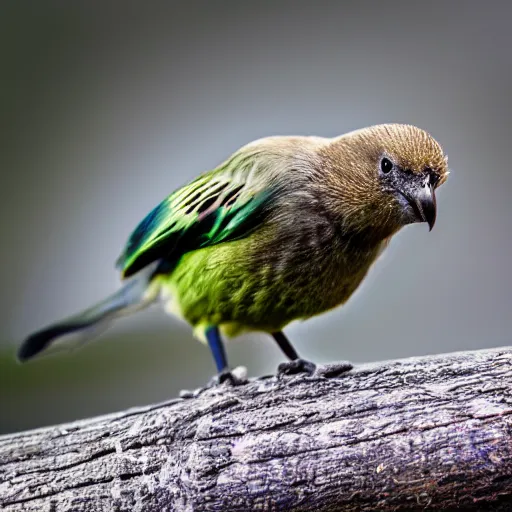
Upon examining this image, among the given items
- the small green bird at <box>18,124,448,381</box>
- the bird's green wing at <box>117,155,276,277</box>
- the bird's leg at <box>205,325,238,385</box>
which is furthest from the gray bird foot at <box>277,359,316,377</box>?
the bird's green wing at <box>117,155,276,277</box>

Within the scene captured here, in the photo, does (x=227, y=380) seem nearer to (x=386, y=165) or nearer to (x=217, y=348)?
(x=217, y=348)

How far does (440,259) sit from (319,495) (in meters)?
1.52

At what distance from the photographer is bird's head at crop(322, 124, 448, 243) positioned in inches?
56.7

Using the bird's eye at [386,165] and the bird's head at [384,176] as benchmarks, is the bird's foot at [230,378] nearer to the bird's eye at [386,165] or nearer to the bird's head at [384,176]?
the bird's head at [384,176]

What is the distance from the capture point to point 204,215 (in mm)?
1621

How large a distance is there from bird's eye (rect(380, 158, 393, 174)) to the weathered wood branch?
17.7 inches

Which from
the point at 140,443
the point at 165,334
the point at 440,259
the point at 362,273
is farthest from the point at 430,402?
the point at 165,334

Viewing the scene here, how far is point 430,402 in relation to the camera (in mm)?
1404

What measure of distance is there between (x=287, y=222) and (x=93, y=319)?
2.33 ft

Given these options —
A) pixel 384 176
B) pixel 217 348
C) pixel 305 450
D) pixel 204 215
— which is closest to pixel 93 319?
pixel 217 348

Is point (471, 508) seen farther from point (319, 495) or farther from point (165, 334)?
point (165, 334)

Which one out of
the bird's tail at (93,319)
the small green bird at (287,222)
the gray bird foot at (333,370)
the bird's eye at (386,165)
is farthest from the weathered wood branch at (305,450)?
the bird's eye at (386,165)

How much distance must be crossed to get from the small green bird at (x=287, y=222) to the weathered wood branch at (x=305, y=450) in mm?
195

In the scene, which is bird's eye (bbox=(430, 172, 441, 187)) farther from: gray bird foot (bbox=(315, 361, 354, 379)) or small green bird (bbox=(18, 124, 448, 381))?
gray bird foot (bbox=(315, 361, 354, 379))
